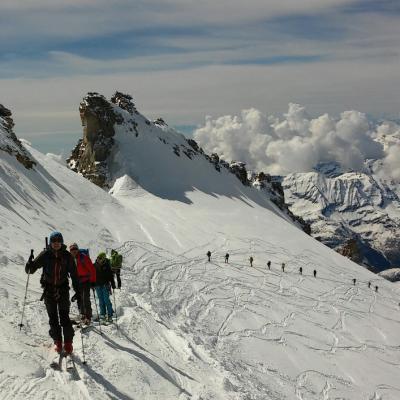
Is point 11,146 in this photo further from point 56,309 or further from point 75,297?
point 56,309

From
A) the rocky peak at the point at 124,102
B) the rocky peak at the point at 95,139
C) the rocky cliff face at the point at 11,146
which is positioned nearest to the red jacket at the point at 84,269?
the rocky cliff face at the point at 11,146

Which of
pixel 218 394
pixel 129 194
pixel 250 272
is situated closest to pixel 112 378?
pixel 218 394

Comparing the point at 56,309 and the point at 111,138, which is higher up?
the point at 111,138

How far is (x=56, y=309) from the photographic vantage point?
10.9m

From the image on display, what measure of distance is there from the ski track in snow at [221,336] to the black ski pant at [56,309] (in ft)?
2.92

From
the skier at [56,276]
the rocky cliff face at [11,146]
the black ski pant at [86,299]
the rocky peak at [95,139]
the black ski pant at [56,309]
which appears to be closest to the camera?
the skier at [56,276]

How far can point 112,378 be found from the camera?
11328 millimetres

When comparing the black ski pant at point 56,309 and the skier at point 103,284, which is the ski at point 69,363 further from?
the skier at point 103,284

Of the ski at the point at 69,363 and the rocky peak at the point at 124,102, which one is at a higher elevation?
the rocky peak at the point at 124,102

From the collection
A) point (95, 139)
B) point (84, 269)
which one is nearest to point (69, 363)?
point (84, 269)

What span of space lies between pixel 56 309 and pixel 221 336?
685 inches

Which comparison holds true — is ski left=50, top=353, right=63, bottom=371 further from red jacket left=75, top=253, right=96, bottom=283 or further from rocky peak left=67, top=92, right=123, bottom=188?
rocky peak left=67, top=92, right=123, bottom=188

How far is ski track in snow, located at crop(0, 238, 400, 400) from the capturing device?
453 inches

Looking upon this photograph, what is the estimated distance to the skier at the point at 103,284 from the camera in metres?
15.7
